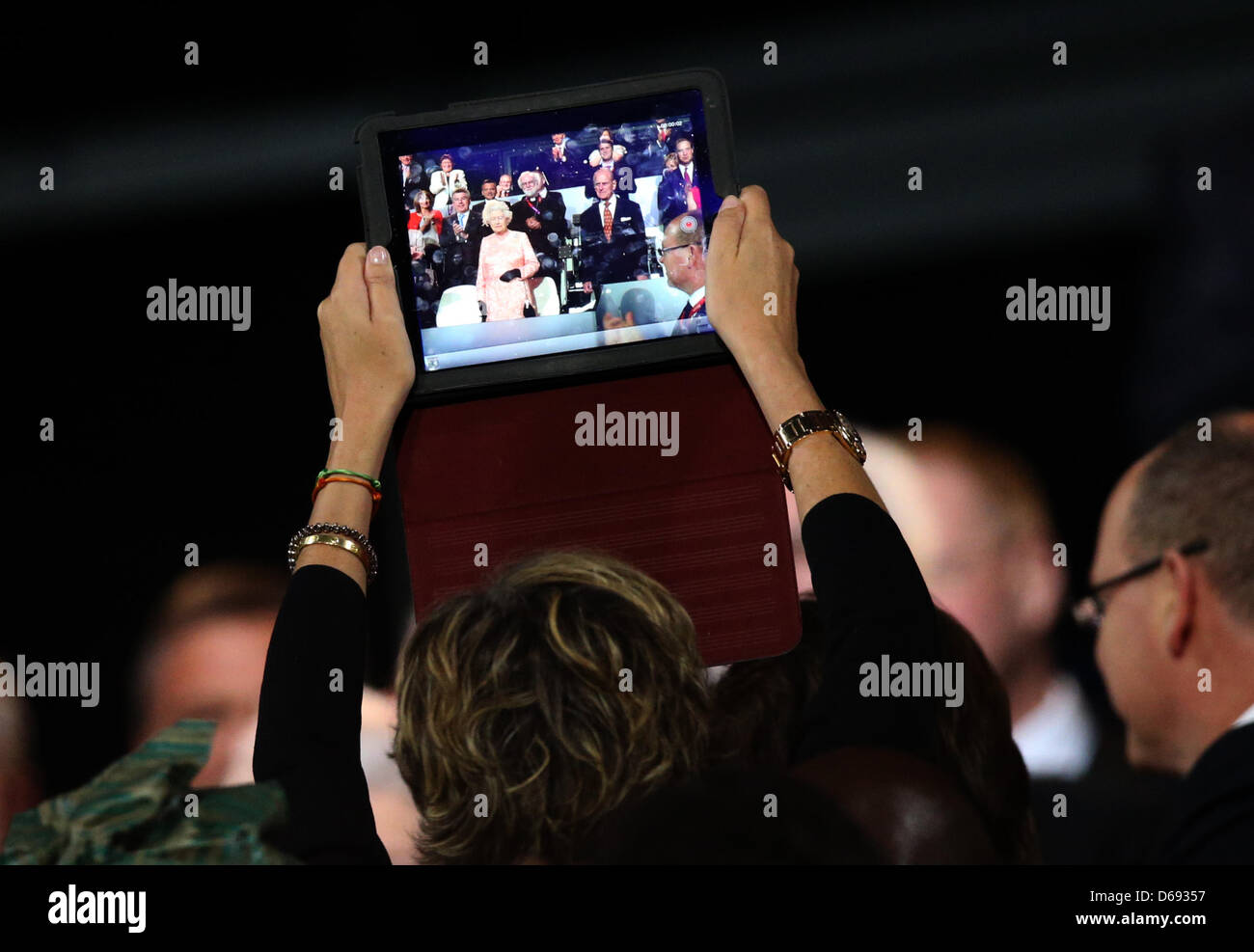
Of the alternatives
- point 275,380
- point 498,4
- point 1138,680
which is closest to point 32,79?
point 275,380

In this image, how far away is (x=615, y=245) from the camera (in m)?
1.02

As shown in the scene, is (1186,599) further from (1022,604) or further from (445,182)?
(1022,604)

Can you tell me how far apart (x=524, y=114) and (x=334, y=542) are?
1.23 feet

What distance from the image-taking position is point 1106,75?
5.81ft

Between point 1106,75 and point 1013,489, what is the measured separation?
0.61m

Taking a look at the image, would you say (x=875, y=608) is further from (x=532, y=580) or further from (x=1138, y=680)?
(x=1138, y=680)

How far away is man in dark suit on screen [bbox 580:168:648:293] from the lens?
101 centimetres

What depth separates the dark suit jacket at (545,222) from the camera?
1.02 m
